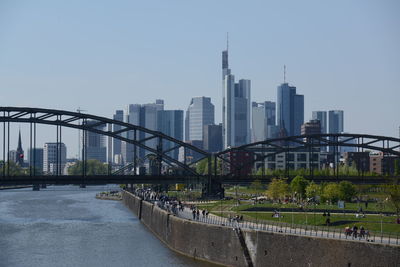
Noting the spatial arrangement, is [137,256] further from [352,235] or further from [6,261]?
[352,235]

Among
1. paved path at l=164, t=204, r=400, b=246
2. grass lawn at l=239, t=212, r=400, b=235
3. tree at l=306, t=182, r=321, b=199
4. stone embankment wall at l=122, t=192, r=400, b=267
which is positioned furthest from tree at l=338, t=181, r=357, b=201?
stone embankment wall at l=122, t=192, r=400, b=267

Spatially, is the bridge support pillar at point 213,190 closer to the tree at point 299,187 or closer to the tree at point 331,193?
the tree at point 299,187

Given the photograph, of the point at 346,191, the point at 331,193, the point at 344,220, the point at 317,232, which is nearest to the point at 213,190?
the point at 346,191

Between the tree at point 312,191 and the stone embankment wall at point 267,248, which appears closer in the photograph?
the stone embankment wall at point 267,248

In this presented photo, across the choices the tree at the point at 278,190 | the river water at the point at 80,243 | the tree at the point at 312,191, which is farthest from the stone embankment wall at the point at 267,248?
the tree at the point at 278,190

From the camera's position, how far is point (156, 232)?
94.2 meters

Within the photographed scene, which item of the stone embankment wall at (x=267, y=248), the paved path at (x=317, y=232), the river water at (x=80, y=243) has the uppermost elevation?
the paved path at (x=317, y=232)

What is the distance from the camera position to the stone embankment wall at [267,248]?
159 feet

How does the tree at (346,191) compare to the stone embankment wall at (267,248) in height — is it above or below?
above

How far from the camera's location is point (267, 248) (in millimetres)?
58094

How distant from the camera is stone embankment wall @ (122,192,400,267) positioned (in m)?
48.5

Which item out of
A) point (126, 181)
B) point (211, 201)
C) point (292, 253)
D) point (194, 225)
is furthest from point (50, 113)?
point (292, 253)

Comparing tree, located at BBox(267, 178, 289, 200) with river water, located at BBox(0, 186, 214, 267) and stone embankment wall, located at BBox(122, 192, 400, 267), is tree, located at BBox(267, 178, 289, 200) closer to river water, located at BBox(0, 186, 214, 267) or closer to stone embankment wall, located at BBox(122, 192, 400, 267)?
river water, located at BBox(0, 186, 214, 267)

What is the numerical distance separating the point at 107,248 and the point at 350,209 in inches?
1073
